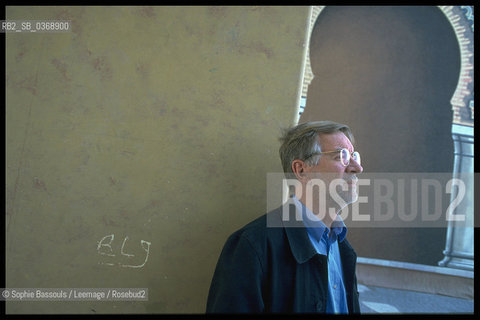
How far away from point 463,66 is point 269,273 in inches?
206

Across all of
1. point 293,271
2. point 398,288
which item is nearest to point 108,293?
point 293,271

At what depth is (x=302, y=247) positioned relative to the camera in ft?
4.52

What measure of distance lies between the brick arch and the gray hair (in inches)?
131

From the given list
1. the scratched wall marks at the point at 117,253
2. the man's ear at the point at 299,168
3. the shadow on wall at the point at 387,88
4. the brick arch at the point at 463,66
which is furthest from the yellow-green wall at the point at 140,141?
the shadow on wall at the point at 387,88

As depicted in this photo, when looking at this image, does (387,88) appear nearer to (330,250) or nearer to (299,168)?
(299,168)

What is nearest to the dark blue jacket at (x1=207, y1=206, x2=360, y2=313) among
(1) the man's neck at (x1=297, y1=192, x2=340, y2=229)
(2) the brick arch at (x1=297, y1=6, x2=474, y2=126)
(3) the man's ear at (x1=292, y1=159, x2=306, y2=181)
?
(1) the man's neck at (x1=297, y1=192, x2=340, y2=229)

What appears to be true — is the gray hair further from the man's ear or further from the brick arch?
the brick arch

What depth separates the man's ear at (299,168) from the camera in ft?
5.40

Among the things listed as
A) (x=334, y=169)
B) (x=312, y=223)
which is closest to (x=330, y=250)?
(x=312, y=223)

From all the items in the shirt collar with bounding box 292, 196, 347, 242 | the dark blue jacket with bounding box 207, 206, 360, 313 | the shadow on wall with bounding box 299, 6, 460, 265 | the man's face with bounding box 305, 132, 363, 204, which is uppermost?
the shadow on wall with bounding box 299, 6, 460, 265

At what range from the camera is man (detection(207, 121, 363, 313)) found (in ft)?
4.22

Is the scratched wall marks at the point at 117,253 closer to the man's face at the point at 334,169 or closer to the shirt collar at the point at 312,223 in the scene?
the shirt collar at the point at 312,223

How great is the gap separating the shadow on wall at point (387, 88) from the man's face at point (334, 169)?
3.71m
